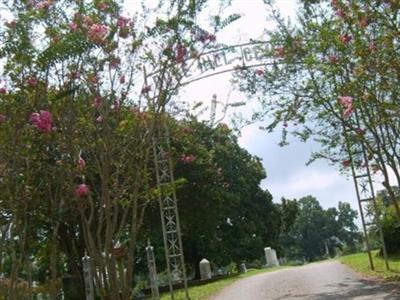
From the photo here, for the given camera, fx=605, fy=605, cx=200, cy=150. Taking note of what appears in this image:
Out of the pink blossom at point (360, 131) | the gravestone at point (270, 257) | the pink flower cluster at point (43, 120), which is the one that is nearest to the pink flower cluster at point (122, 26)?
the pink flower cluster at point (43, 120)

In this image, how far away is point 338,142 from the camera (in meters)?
17.3

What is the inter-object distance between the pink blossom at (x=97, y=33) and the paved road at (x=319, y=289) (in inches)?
280

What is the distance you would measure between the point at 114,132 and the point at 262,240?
29.6 meters

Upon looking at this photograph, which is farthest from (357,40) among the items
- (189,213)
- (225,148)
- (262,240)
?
(262,240)

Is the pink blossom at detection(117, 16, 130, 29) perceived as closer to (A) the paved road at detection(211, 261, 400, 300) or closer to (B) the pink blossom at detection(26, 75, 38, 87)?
(B) the pink blossom at detection(26, 75, 38, 87)

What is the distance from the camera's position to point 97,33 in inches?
319

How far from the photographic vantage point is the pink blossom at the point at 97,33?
26.4 ft

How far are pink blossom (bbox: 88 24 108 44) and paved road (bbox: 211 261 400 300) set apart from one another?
7.10 metres

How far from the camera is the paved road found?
12773 millimetres

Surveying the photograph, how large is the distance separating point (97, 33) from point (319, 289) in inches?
385

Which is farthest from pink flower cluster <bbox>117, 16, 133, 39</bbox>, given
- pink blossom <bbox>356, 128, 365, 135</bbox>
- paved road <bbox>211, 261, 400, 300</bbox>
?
pink blossom <bbox>356, 128, 365, 135</bbox>

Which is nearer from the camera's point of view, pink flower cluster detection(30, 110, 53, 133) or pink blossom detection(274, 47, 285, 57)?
pink flower cluster detection(30, 110, 53, 133)

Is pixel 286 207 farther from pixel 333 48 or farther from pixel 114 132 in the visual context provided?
pixel 114 132

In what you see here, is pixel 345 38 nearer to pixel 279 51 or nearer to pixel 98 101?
pixel 279 51
